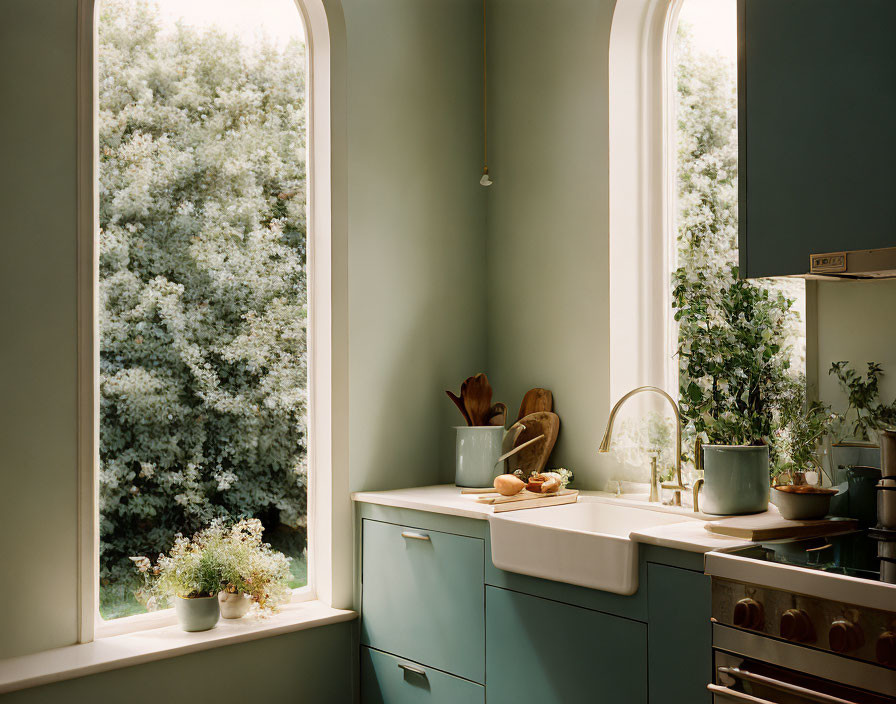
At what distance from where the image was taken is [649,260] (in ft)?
9.66

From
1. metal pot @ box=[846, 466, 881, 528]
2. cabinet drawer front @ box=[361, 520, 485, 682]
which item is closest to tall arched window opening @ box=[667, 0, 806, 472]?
metal pot @ box=[846, 466, 881, 528]

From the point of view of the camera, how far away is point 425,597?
2.61 meters

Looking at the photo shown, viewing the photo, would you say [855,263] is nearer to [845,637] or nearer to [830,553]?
[830,553]

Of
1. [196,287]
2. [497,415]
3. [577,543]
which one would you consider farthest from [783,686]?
[196,287]

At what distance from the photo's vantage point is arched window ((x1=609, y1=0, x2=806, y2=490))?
2729 mm

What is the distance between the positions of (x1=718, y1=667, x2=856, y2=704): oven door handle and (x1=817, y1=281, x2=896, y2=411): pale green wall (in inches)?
34.1

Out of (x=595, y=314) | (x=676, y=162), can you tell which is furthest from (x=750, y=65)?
(x=595, y=314)

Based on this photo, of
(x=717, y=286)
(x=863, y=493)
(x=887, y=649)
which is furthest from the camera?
(x=717, y=286)

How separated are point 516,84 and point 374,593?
1974 mm

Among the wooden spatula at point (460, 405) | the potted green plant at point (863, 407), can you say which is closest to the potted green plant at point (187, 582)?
the wooden spatula at point (460, 405)

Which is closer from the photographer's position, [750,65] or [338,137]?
[750,65]

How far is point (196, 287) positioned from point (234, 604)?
3.37 ft

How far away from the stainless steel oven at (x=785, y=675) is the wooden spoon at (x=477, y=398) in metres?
1.37

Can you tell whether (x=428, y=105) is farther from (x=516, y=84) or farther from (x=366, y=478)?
(x=366, y=478)
